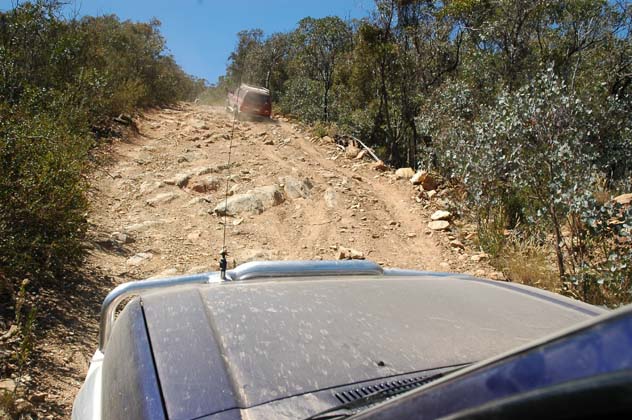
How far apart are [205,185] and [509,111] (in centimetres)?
510

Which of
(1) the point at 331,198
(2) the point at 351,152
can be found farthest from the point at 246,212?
(2) the point at 351,152

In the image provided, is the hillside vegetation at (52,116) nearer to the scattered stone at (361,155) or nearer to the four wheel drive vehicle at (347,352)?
the four wheel drive vehicle at (347,352)

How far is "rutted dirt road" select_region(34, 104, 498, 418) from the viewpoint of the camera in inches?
156

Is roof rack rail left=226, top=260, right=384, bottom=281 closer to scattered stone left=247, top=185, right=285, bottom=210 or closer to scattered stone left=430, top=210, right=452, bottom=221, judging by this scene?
scattered stone left=430, top=210, right=452, bottom=221

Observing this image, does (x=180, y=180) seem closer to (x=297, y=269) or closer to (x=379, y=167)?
(x=379, y=167)

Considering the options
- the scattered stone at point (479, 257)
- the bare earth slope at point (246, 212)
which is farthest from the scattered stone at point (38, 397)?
the scattered stone at point (479, 257)

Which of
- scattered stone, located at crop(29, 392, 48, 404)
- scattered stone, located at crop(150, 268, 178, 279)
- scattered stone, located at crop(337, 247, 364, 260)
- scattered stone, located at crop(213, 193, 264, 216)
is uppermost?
scattered stone, located at crop(213, 193, 264, 216)

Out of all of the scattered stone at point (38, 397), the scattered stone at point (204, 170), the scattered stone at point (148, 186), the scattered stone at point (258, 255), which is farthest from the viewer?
the scattered stone at point (204, 170)

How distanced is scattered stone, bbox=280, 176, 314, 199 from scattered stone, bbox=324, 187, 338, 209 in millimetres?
329

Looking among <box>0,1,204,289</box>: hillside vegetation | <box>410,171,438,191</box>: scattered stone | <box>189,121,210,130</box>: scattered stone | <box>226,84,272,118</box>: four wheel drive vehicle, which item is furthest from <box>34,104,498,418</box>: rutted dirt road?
<box>226,84,272,118</box>: four wheel drive vehicle

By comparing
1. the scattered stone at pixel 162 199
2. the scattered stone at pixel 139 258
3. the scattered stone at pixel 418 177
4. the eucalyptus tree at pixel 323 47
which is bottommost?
the scattered stone at pixel 139 258

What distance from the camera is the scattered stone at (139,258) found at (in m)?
5.50

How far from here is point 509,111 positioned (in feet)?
20.1

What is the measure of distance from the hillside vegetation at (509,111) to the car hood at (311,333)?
344cm
